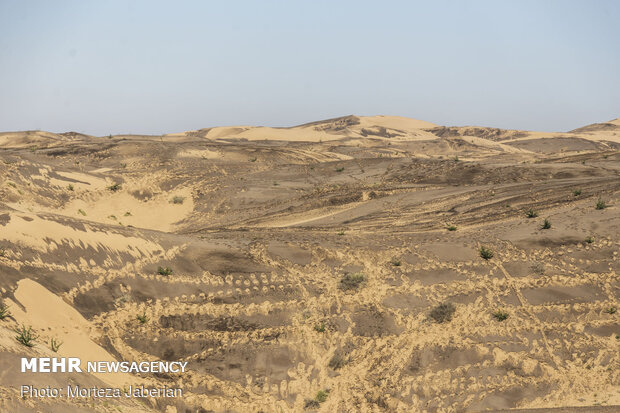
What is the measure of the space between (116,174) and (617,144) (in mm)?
62295

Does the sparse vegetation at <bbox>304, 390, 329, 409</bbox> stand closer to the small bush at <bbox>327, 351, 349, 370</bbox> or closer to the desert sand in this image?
the desert sand

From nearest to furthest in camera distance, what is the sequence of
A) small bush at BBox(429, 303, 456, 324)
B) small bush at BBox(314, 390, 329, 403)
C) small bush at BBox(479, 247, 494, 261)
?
1. small bush at BBox(314, 390, 329, 403)
2. small bush at BBox(429, 303, 456, 324)
3. small bush at BBox(479, 247, 494, 261)

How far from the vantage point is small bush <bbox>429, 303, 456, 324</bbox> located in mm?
14402

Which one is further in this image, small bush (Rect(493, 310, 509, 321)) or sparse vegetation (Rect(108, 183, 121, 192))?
sparse vegetation (Rect(108, 183, 121, 192))

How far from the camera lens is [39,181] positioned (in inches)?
1071

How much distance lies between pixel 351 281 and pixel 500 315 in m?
4.10

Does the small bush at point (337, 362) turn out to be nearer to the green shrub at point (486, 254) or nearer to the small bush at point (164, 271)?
the small bush at point (164, 271)

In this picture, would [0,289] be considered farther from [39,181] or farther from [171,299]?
[39,181]

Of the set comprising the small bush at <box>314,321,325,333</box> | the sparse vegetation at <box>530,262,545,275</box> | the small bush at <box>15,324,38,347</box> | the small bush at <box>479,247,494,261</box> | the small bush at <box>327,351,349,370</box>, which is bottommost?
the small bush at <box>327,351,349,370</box>

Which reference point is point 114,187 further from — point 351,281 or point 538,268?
point 538,268

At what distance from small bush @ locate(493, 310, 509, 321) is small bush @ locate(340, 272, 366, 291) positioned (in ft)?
12.1

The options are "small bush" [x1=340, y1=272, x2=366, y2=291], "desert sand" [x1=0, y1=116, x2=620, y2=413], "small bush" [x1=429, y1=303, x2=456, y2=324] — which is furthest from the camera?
"small bush" [x1=340, y1=272, x2=366, y2=291]

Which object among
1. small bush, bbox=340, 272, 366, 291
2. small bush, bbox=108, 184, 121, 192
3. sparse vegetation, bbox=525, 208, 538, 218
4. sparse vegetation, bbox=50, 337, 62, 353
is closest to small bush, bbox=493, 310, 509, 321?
small bush, bbox=340, 272, 366, 291

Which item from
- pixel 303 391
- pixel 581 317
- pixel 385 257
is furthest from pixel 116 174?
pixel 581 317
